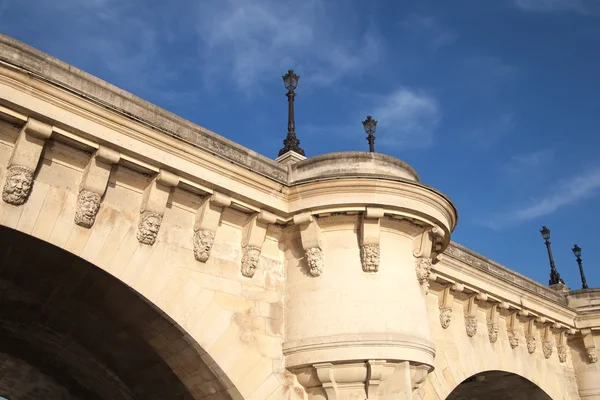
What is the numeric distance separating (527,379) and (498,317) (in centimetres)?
193

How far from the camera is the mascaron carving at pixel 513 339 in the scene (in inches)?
582

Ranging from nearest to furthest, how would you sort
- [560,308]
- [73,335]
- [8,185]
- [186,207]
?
[8,185], [186,207], [73,335], [560,308]

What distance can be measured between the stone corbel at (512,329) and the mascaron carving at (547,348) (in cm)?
167

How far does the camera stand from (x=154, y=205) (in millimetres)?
8461

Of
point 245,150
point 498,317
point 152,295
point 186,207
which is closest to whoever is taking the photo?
point 152,295

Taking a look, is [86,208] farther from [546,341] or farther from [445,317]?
[546,341]

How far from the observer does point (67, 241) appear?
7562 millimetres

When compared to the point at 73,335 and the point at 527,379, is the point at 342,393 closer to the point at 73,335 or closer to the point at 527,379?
the point at 73,335

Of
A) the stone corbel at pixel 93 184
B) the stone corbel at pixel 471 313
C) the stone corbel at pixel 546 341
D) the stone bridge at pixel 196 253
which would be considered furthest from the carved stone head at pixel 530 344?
the stone corbel at pixel 93 184

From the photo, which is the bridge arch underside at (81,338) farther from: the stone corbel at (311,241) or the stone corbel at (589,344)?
the stone corbel at (589,344)

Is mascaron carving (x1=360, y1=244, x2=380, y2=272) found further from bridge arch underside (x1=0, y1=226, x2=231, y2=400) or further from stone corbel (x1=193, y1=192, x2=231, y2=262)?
bridge arch underside (x1=0, y1=226, x2=231, y2=400)

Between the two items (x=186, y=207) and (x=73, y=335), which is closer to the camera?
(x=186, y=207)

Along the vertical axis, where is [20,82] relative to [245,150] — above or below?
below

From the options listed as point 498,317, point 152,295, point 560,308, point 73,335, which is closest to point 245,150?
point 152,295
